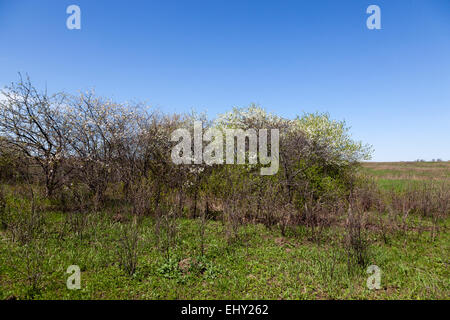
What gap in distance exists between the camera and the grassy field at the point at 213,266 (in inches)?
157

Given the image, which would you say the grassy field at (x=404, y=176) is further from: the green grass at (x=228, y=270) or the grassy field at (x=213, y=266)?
the green grass at (x=228, y=270)

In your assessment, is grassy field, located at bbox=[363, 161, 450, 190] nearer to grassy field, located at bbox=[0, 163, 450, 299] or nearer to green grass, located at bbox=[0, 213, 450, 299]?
grassy field, located at bbox=[0, 163, 450, 299]

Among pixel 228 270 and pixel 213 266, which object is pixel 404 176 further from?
pixel 213 266

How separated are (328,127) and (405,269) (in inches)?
388

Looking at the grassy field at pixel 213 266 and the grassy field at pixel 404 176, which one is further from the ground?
the grassy field at pixel 404 176

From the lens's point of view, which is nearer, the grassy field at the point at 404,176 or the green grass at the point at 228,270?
the green grass at the point at 228,270

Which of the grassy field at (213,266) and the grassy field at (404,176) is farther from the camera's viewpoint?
the grassy field at (404,176)

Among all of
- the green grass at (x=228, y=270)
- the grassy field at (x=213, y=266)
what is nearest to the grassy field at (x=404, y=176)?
the grassy field at (x=213, y=266)

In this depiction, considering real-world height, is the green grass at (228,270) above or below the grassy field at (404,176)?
below

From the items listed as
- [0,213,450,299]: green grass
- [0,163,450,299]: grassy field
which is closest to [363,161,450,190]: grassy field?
[0,163,450,299]: grassy field

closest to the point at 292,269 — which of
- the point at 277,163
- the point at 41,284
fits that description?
the point at 41,284

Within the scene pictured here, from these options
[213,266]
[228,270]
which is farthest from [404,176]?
[213,266]

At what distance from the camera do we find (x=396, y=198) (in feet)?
33.3
